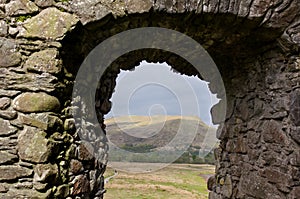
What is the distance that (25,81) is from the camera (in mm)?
2057

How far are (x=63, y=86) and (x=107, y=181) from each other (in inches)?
241

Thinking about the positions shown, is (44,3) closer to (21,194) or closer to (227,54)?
(21,194)

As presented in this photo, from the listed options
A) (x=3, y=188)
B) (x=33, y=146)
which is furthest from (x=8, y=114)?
(x=3, y=188)

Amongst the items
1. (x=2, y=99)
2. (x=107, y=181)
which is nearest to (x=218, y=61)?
(x=2, y=99)

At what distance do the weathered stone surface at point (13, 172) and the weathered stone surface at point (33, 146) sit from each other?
86 mm

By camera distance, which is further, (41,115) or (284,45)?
(284,45)

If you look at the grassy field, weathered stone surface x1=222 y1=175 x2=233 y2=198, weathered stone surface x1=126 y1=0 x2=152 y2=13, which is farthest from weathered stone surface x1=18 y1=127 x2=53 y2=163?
the grassy field

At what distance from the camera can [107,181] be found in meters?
7.71

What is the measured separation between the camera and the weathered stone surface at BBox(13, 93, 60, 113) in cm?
202

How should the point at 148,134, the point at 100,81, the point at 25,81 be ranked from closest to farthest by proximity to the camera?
1. the point at 25,81
2. the point at 100,81
3. the point at 148,134

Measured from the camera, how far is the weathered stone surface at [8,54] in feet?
6.77

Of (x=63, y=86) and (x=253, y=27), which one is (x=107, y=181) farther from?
(x=253, y=27)

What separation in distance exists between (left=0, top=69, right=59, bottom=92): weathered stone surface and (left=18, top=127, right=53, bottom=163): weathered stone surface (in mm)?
336

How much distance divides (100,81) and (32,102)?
1004 mm
